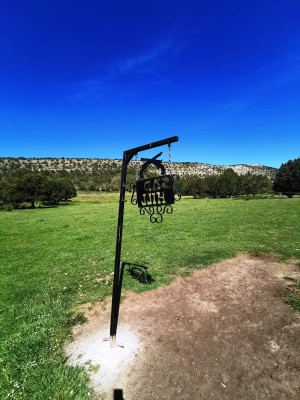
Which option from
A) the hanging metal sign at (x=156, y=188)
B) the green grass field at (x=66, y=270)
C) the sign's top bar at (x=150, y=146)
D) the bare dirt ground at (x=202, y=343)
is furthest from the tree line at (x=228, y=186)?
the sign's top bar at (x=150, y=146)

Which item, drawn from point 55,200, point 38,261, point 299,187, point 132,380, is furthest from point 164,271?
point 299,187

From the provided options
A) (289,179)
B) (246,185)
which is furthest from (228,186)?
(289,179)

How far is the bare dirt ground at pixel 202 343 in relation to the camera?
602cm

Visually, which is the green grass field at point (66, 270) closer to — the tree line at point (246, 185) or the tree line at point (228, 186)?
the tree line at point (246, 185)

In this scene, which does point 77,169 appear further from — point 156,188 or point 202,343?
point 202,343

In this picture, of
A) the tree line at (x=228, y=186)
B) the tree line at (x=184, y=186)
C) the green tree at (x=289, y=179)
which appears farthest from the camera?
the tree line at (x=228, y=186)

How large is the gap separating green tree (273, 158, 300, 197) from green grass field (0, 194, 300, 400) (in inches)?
2739

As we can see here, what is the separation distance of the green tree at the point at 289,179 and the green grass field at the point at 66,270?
69564 millimetres

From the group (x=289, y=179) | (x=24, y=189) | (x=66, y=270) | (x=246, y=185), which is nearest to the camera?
(x=66, y=270)

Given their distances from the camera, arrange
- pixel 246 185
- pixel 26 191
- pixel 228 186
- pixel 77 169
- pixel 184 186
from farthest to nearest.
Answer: pixel 77 169 → pixel 184 186 → pixel 246 185 → pixel 228 186 → pixel 26 191

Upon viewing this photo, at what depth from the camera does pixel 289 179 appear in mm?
88125

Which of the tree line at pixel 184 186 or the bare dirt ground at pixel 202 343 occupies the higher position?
the tree line at pixel 184 186

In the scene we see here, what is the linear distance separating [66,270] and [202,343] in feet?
31.2

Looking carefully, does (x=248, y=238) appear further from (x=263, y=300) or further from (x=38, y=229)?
(x=38, y=229)
